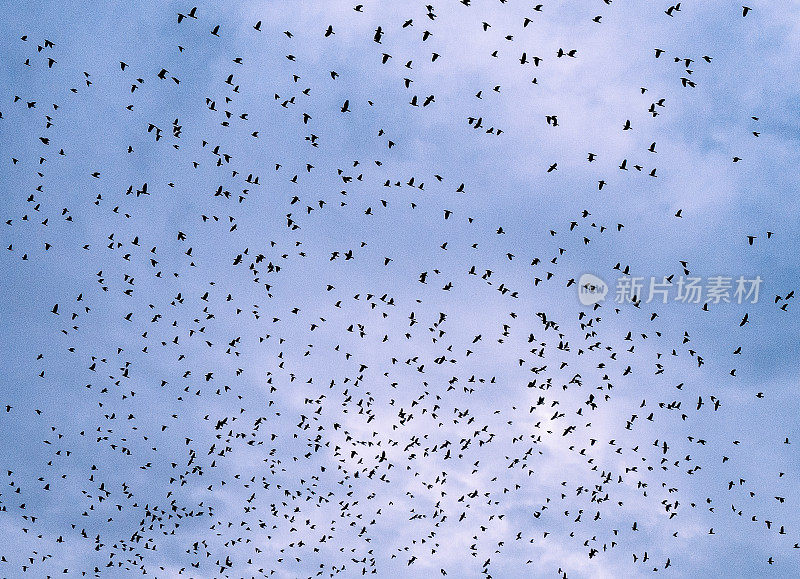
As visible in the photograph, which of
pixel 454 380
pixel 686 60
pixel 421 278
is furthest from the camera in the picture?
pixel 454 380

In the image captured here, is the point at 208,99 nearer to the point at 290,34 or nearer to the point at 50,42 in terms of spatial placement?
the point at 290,34

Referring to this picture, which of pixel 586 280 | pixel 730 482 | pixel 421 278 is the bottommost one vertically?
pixel 730 482

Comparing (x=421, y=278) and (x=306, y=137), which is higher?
(x=306, y=137)

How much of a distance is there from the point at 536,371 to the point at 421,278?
1350 cm

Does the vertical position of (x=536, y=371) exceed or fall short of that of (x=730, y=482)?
it exceeds it

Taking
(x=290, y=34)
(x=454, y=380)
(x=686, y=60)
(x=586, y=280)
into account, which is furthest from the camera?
(x=454, y=380)

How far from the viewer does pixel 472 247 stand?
39188 millimetres

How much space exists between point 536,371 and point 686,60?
24.6 metres

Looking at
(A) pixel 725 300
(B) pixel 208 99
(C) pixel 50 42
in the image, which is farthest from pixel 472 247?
(C) pixel 50 42

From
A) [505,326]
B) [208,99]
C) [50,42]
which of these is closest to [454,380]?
[505,326]

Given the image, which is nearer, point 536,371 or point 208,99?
point 208,99

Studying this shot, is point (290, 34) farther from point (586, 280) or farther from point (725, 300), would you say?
point (725, 300)

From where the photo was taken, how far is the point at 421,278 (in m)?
39.1

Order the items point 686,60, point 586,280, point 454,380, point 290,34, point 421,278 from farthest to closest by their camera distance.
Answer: point 454,380 < point 421,278 < point 586,280 < point 290,34 < point 686,60
